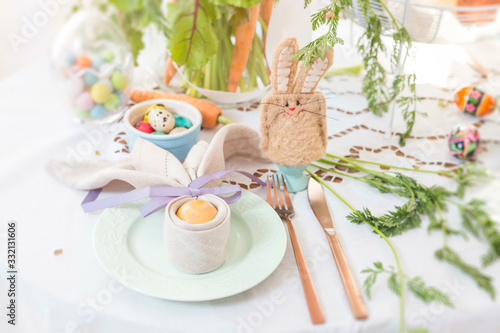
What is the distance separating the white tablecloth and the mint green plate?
2cm

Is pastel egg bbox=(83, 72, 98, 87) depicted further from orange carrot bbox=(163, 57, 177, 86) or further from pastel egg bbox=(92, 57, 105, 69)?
orange carrot bbox=(163, 57, 177, 86)

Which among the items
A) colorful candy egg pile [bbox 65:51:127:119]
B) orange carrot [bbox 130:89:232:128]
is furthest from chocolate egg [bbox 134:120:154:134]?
colorful candy egg pile [bbox 65:51:127:119]

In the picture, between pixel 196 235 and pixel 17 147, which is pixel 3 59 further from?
pixel 196 235

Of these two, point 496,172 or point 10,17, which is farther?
point 10,17

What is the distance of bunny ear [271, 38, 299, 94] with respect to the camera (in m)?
0.50

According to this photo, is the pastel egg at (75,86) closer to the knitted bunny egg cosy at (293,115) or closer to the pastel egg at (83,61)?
the pastel egg at (83,61)

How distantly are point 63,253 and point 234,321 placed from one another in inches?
8.5

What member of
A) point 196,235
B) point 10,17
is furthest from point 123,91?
point 10,17

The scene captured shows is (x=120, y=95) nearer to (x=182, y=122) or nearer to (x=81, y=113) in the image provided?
(x=81, y=113)

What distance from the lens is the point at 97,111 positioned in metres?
0.32

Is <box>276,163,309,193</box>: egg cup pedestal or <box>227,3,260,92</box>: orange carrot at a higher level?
<box>227,3,260,92</box>: orange carrot

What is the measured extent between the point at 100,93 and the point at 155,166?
0.94ft

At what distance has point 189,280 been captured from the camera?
45 cm

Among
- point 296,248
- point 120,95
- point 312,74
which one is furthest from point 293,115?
point 120,95
